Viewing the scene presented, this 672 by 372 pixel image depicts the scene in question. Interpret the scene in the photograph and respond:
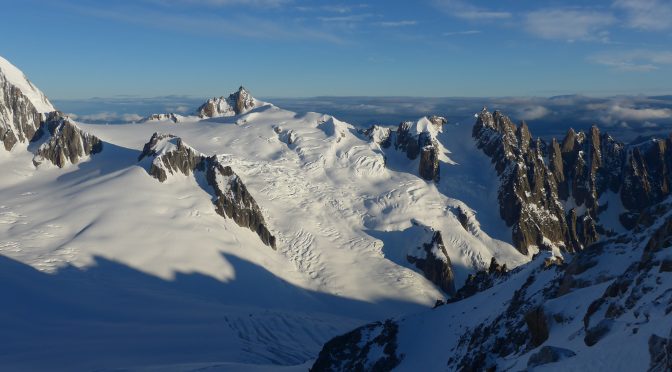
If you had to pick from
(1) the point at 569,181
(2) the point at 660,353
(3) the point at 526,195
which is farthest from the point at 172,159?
(1) the point at 569,181

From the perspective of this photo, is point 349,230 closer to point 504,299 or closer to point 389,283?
point 389,283

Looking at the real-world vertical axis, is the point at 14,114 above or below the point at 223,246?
above

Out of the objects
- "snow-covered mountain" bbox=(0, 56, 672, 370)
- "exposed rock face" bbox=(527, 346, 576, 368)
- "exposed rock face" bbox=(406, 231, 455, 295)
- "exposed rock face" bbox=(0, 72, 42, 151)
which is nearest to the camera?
"exposed rock face" bbox=(527, 346, 576, 368)

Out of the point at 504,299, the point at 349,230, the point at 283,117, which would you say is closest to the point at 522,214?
the point at 349,230

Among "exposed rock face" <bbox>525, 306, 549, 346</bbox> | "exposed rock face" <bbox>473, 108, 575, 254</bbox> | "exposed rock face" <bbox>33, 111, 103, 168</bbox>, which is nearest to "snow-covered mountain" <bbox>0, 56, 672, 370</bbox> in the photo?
"exposed rock face" <bbox>525, 306, 549, 346</bbox>

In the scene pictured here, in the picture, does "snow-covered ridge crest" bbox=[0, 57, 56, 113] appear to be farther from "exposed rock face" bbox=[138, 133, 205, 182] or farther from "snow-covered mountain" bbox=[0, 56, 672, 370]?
"exposed rock face" bbox=[138, 133, 205, 182]

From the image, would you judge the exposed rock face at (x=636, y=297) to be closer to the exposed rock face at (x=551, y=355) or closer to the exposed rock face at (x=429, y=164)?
the exposed rock face at (x=551, y=355)

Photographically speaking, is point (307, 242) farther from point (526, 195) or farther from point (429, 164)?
point (526, 195)
